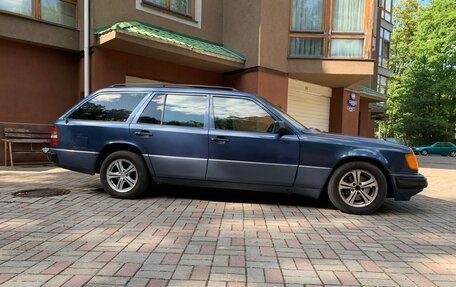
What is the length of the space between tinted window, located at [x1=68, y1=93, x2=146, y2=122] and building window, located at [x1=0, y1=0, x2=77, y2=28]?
539 cm

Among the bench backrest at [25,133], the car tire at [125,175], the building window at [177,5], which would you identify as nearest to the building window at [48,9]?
the building window at [177,5]

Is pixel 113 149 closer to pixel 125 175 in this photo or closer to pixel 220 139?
pixel 125 175

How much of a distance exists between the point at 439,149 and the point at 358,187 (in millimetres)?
34334

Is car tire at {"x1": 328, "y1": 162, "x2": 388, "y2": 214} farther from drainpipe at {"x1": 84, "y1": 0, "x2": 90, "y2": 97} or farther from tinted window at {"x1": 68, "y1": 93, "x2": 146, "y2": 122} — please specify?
drainpipe at {"x1": 84, "y1": 0, "x2": 90, "y2": 97}

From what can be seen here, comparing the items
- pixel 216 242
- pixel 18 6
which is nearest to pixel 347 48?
pixel 18 6

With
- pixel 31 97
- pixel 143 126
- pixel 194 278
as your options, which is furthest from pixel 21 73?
pixel 194 278

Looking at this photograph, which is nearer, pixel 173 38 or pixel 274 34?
pixel 173 38

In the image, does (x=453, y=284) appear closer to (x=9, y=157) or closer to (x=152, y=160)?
(x=152, y=160)

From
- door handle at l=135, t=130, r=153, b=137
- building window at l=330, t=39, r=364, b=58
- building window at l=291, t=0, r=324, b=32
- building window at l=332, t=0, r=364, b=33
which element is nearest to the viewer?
door handle at l=135, t=130, r=153, b=137

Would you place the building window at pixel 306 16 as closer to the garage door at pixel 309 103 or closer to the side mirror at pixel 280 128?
the garage door at pixel 309 103

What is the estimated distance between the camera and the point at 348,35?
42.4 feet

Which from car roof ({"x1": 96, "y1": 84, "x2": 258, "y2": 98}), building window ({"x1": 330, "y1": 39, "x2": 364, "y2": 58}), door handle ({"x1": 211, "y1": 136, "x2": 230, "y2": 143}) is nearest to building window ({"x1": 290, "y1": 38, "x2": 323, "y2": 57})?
building window ({"x1": 330, "y1": 39, "x2": 364, "y2": 58})

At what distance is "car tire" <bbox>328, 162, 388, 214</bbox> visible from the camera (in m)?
5.48

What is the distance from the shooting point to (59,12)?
10688 millimetres
